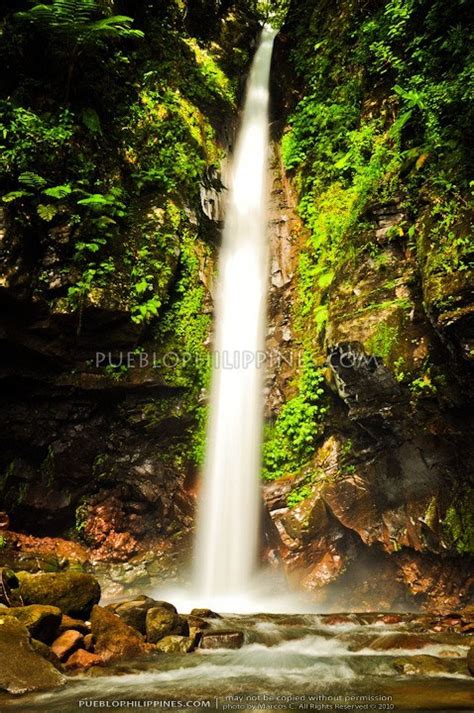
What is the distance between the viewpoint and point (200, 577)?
31.6ft

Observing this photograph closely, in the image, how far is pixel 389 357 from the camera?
7.93 meters

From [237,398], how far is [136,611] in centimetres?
560

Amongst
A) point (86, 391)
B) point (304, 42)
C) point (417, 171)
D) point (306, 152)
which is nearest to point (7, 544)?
point (86, 391)

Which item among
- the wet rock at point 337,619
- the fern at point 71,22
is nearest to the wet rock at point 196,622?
the wet rock at point 337,619

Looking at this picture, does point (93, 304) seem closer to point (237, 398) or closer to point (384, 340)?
point (237, 398)

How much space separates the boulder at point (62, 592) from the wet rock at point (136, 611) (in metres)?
0.38

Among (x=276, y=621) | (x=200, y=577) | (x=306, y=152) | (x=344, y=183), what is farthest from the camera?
(x=306, y=152)

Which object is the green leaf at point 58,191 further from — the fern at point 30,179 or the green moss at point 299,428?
the green moss at point 299,428

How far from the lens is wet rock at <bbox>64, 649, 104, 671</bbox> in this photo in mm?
4910

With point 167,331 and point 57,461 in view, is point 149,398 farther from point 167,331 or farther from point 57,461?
point 57,461

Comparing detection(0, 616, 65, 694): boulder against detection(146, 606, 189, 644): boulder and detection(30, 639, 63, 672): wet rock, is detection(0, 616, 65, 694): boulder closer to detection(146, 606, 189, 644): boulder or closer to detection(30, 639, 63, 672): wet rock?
detection(30, 639, 63, 672): wet rock

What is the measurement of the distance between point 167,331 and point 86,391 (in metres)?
2.22

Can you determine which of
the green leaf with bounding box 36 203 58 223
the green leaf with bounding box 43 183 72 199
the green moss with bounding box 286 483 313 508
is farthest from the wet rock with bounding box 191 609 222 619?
the green leaf with bounding box 43 183 72 199

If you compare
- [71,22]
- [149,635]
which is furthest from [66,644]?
[71,22]
